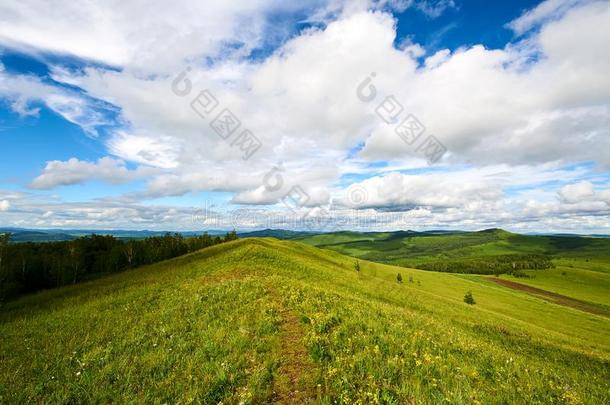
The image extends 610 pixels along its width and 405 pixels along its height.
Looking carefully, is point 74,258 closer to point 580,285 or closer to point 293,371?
point 293,371

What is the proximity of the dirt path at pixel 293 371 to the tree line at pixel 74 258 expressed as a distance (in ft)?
204

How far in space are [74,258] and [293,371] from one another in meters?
83.3

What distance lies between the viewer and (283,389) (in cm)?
887

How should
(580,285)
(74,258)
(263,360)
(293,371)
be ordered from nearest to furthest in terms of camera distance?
(293,371) → (263,360) → (74,258) → (580,285)

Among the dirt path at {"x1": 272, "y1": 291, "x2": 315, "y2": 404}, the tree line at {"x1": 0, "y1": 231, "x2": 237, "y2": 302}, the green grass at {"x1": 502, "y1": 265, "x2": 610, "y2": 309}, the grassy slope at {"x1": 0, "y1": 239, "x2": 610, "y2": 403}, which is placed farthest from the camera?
the green grass at {"x1": 502, "y1": 265, "x2": 610, "y2": 309}

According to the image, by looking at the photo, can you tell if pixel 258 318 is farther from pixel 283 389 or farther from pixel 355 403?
pixel 355 403

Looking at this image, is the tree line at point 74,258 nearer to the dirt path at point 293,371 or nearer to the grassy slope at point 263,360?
the grassy slope at point 263,360

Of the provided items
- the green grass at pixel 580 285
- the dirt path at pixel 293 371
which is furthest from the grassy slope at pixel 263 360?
the green grass at pixel 580 285

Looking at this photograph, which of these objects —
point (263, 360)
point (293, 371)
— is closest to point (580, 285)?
Result: point (293, 371)

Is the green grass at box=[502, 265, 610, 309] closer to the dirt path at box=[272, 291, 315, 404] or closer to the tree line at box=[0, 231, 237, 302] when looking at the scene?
the dirt path at box=[272, 291, 315, 404]

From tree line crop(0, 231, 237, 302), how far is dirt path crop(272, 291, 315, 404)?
6207 centimetres

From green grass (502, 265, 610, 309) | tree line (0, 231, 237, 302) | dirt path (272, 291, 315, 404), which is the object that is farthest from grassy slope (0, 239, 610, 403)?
green grass (502, 265, 610, 309)

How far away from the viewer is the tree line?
6538 cm

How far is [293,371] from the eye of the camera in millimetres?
9812
